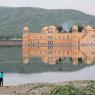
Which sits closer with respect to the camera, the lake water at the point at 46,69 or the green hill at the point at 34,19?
the lake water at the point at 46,69

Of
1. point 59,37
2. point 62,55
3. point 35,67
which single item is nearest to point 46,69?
point 35,67

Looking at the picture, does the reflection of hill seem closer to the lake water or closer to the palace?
the lake water

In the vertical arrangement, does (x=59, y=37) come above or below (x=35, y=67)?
above

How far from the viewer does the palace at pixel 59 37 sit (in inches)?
2825

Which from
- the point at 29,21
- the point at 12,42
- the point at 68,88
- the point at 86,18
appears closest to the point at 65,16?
the point at 86,18

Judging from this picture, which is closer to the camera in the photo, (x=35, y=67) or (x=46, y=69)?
(x=46, y=69)

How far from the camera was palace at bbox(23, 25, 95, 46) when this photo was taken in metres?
71.8

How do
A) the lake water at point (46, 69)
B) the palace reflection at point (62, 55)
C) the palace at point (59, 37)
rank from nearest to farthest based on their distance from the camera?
the lake water at point (46, 69)
the palace reflection at point (62, 55)
the palace at point (59, 37)

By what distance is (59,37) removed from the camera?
72812 mm

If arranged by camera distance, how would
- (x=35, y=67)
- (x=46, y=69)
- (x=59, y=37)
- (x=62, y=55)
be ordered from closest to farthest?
(x=46, y=69), (x=35, y=67), (x=62, y=55), (x=59, y=37)

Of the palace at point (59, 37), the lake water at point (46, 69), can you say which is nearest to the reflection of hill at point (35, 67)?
the lake water at point (46, 69)

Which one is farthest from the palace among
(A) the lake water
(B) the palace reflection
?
(A) the lake water

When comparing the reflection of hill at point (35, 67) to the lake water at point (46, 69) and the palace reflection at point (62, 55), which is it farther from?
the palace reflection at point (62, 55)

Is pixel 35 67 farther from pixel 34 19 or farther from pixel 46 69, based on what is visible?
pixel 34 19
